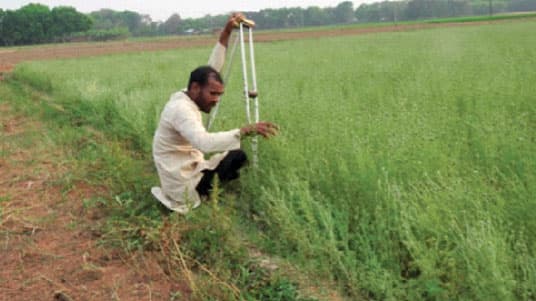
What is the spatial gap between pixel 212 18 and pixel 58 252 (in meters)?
87.2

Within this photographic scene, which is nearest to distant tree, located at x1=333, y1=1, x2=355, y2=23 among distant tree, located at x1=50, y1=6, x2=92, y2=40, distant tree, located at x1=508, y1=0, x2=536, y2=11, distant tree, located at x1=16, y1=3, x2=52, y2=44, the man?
distant tree, located at x1=508, y1=0, x2=536, y2=11

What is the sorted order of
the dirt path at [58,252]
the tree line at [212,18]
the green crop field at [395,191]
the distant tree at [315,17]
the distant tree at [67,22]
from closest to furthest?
the green crop field at [395,191], the dirt path at [58,252], the tree line at [212,18], the distant tree at [67,22], the distant tree at [315,17]

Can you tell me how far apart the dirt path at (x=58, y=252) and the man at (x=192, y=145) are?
0.62 meters

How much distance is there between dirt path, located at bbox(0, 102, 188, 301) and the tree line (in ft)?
230

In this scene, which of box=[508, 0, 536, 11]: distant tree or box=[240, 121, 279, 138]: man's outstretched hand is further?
box=[508, 0, 536, 11]: distant tree

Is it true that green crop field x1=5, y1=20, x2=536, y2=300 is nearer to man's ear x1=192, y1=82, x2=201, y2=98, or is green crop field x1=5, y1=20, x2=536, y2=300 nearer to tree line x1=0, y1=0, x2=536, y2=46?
man's ear x1=192, y1=82, x2=201, y2=98

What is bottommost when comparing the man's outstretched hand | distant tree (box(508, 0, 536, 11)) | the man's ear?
the man's outstretched hand

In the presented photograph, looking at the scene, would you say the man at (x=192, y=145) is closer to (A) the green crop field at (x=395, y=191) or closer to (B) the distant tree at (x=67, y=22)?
(A) the green crop field at (x=395, y=191)

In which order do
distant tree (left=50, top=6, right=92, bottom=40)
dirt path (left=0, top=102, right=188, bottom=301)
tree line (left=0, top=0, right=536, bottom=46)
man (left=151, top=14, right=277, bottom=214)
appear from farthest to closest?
distant tree (left=50, top=6, right=92, bottom=40) < tree line (left=0, top=0, right=536, bottom=46) < man (left=151, top=14, right=277, bottom=214) < dirt path (left=0, top=102, right=188, bottom=301)

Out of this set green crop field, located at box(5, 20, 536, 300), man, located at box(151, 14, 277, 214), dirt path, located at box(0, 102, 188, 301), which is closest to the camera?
green crop field, located at box(5, 20, 536, 300)

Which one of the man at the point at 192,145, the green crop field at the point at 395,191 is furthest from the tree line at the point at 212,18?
the man at the point at 192,145

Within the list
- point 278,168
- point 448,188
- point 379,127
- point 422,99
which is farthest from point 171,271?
point 422,99

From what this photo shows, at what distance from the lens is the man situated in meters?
3.52

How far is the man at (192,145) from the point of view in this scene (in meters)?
3.52
